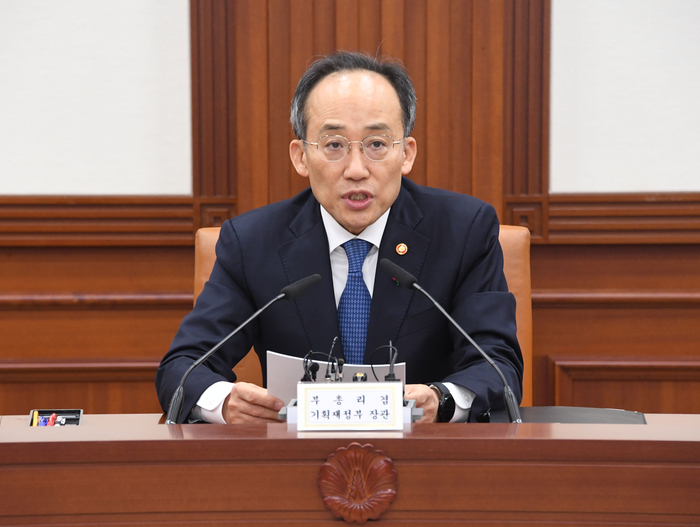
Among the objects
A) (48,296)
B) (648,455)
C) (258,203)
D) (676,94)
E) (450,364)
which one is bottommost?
(648,455)

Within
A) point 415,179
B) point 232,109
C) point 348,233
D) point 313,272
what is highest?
point 232,109

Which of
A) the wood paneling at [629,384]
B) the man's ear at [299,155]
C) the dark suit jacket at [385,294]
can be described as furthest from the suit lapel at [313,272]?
the wood paneling at [629,384]

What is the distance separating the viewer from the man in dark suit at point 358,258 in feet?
5.32

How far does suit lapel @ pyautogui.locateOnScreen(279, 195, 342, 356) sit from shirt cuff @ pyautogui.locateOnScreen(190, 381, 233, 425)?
31 centimetres

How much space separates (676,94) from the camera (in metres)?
2.40

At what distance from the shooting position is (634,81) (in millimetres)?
2398

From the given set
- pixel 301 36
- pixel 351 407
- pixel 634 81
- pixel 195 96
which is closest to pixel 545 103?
pixel 634 81

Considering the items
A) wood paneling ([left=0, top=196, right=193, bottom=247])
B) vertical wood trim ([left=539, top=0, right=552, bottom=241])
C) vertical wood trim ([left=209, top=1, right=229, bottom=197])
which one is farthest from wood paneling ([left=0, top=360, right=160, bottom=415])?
vertical wood trim ([left=539, top=0, right=552, bottom=241])

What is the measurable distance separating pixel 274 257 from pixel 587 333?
1.28 metres

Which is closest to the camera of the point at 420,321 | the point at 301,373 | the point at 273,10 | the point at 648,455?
the point at 648,455

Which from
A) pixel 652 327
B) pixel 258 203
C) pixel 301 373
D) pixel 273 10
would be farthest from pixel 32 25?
pixel 652 327

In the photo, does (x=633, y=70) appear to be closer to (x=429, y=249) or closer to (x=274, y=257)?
(x=429, y=249)

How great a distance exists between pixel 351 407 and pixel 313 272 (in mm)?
776

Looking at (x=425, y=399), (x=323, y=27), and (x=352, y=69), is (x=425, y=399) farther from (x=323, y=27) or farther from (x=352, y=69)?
(x=323, y=27)
